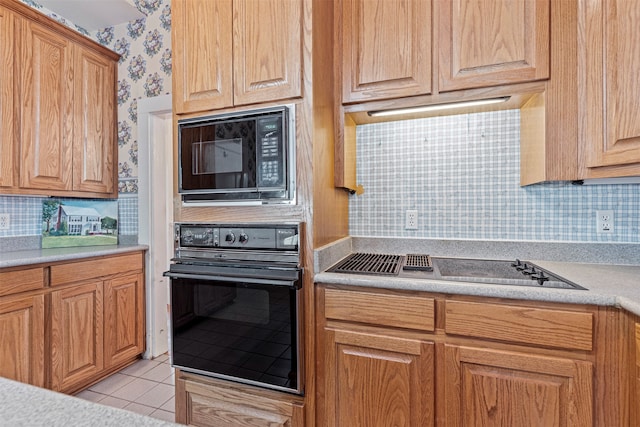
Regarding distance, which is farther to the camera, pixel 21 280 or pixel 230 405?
pixel 21 280

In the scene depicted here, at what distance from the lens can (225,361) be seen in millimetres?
1449

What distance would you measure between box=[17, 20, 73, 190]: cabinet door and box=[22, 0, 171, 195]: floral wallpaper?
15.4 inches

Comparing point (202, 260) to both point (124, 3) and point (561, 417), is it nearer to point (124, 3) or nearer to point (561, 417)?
point (561, 417)

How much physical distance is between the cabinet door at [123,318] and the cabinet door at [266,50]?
1691mm

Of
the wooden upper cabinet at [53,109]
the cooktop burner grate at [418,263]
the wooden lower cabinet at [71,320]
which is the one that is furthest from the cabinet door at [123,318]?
the cooktop burner grate at [418,263]

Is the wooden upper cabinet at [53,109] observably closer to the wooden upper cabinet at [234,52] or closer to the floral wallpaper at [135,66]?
the floral wallpaper at [135,66]

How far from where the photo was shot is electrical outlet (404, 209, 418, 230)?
6.14 feet

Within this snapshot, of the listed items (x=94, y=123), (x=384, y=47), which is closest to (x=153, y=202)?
(x=94, y=123)

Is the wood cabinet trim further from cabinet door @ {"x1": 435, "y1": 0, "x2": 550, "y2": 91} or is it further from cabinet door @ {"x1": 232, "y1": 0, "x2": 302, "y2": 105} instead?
cabinet door @ {"x1": 435, "y1": 0, "x2": 550, "y2": 91}

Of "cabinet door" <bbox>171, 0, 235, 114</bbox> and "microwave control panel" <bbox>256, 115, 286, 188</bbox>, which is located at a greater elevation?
"cabinet door" <bbox>171, 0, 235, 114</bbox>

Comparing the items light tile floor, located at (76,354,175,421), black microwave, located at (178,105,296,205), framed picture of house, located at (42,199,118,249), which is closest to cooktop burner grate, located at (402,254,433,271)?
black microwave, located at (178,105,296,205)

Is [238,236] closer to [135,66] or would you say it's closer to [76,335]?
[76,335]

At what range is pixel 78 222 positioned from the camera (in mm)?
2545

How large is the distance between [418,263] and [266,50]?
3.96 feet
